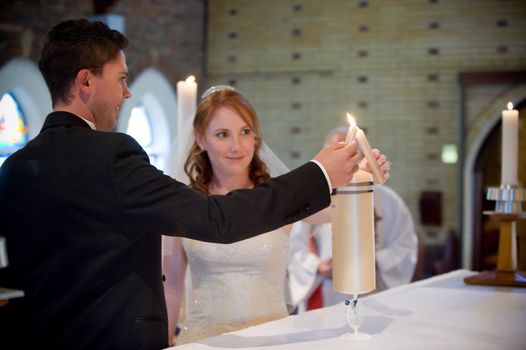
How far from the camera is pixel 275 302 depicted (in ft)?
10.8

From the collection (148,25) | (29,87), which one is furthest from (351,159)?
(148,25)

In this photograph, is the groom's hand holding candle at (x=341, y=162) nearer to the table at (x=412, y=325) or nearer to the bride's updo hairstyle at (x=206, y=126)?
the table at (x=412, y=325)

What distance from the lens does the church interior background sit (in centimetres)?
985

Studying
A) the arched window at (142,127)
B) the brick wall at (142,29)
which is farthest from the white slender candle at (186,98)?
the arched window at (142,127)

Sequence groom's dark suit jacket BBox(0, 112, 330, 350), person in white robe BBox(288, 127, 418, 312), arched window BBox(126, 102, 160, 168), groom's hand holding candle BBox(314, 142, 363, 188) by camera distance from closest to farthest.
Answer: groom's dark suit jacket BBox(0, 112, 330, 350) < groom's hand holding candle BBox(314, 142, 363, 188) < person in white robe BBox(288, 127, 418, 312) < arched window BBox(126, 102, 160, 168)

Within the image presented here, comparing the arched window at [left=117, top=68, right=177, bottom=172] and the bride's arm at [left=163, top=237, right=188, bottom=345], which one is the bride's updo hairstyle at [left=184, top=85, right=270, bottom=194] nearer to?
the bride's arm at [left=163, top=237, right=188, bottom=345]

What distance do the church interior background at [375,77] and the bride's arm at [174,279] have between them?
243 inches

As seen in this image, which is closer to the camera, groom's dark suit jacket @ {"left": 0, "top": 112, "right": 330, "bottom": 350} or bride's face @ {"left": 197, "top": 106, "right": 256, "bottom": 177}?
groom's dark suit jacket @ {"left": 0, "top": 112, "right": 330, "bottom": 350}

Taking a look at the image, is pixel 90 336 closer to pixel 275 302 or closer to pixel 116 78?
pixel 116 78

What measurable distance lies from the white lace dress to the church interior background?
6242 mm

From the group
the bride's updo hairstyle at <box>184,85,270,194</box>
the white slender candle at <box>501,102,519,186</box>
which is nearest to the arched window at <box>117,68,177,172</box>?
the bride's updo hairstyle at <box>184,85,270,194</box>

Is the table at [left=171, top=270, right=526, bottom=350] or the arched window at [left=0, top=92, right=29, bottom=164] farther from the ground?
the arched window at [left=0, top=92, right=29, bottom=164]

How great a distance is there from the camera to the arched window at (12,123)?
8258 mm

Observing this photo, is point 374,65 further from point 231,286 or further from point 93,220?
point 93,220
